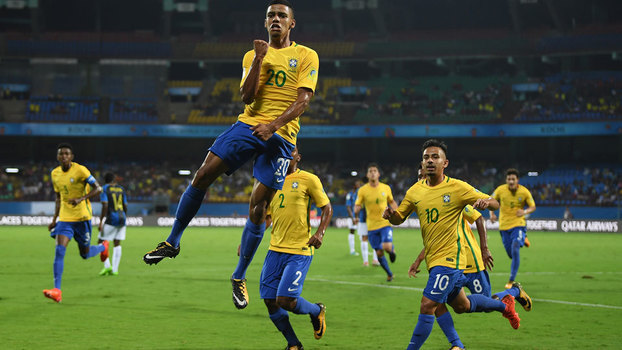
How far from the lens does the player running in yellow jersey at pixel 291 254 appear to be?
8195 millimetres

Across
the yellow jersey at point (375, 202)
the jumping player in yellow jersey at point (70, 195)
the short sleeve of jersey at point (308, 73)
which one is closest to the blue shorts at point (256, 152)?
the short sleeve of jersey at point (308, 73)

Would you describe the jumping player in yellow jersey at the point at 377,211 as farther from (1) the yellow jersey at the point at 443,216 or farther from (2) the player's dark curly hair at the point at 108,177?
(1) the yellow jersey at the point at 443,216

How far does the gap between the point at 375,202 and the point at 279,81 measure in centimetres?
1095

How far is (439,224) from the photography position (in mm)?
7727

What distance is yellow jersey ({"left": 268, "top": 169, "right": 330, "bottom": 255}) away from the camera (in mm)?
8484

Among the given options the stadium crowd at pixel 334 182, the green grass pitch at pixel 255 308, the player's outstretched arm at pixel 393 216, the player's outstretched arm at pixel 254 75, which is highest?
the player's outstretched arm at pixel 254 75

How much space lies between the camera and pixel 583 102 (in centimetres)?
4706

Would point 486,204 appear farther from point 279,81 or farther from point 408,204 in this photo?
point 279,81

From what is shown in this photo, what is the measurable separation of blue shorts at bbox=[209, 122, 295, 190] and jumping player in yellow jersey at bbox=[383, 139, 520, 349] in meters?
1.78

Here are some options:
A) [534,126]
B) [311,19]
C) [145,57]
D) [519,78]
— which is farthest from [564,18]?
[145,57]

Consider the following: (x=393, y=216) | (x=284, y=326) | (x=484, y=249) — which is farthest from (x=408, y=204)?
(x=284, y=326)

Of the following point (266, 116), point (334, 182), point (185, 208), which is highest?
point (266, 116)

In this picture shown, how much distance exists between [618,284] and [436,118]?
3427cm

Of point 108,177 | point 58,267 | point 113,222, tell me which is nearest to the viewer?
point 58,267
